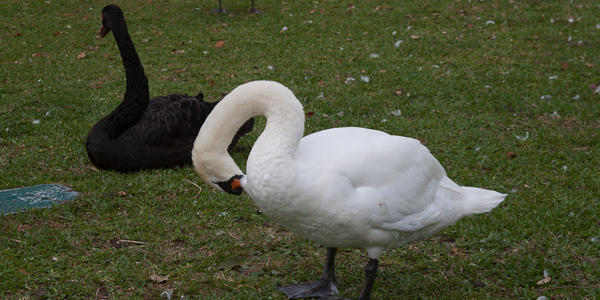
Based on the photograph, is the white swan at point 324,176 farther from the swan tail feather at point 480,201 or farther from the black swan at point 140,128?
the black swan at point 140,128

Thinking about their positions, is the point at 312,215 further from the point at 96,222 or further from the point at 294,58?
the point at 294,58

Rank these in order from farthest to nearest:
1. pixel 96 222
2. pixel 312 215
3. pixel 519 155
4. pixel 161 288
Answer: pixel 519 155 < pixel 96 222 < pixel 161 288 < pixel 312 215

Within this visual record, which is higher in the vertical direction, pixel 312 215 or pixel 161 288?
pixel 312 215

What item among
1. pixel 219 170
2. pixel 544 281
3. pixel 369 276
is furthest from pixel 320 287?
pixel 544 281

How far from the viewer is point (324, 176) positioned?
2699mm

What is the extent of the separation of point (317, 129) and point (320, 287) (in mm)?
2822

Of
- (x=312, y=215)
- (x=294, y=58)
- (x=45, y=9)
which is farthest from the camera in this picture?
(x=45, y=9)

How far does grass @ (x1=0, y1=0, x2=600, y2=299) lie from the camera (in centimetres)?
363

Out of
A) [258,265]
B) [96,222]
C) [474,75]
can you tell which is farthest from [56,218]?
[474,75]

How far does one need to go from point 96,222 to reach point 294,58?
511 cm

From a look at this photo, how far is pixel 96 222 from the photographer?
4219mm

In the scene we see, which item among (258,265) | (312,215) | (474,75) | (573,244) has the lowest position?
(474,75)

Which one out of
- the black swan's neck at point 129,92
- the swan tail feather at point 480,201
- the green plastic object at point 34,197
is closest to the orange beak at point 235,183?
the swan tail feather at point 480,201

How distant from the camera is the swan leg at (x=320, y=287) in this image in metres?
3.41
